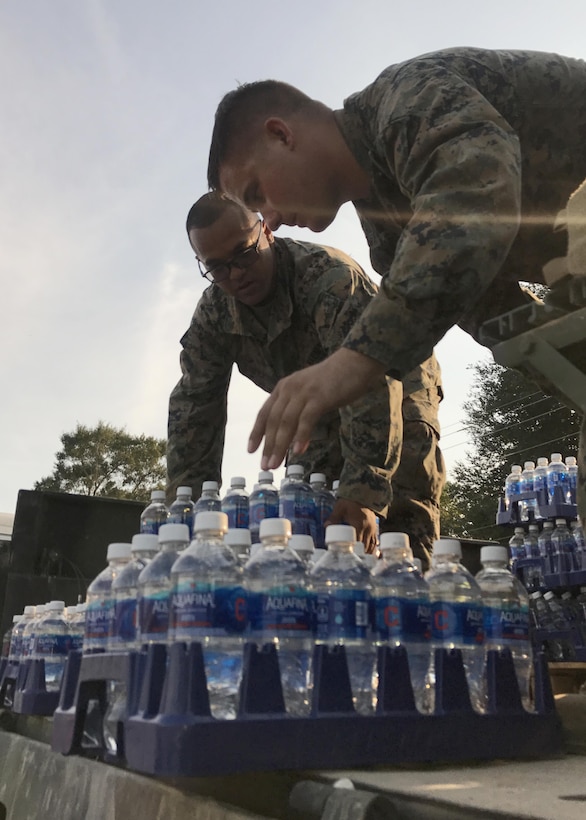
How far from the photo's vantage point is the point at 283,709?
1.68 meters

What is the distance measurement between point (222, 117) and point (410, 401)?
5.30 ft

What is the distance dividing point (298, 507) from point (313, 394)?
1138 mm

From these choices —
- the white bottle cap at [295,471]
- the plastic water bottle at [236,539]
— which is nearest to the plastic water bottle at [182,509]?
the white bottle cap at [295,471]

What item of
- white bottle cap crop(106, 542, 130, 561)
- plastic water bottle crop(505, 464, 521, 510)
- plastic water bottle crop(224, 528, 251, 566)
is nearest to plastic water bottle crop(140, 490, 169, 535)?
white bottle cap crop(106, 542, 130, 561)

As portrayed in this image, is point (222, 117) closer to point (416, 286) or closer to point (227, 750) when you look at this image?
point (416, 286)

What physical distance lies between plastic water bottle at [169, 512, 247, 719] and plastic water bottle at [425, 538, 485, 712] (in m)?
0.52

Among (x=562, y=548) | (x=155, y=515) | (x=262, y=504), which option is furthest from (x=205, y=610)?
(x=562, y=548)

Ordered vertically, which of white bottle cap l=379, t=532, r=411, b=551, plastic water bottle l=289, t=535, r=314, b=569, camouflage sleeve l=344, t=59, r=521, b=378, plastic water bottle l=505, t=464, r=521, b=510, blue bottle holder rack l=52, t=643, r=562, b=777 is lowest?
blue bottle holder rack l=52, t=643, r=562, b=777

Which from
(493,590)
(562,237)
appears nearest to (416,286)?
(562,237)

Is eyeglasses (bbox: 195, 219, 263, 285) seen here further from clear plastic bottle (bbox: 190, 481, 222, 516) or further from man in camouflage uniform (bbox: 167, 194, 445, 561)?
clear plastic bottle (bbox: 190, 481, 222, 516)

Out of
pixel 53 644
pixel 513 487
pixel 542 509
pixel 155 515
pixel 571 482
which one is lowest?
pixel 53 644

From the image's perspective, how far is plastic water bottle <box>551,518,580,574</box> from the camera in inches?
232

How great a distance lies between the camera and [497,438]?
2508 centimetres

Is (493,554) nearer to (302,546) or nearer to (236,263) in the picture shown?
(302,546)
